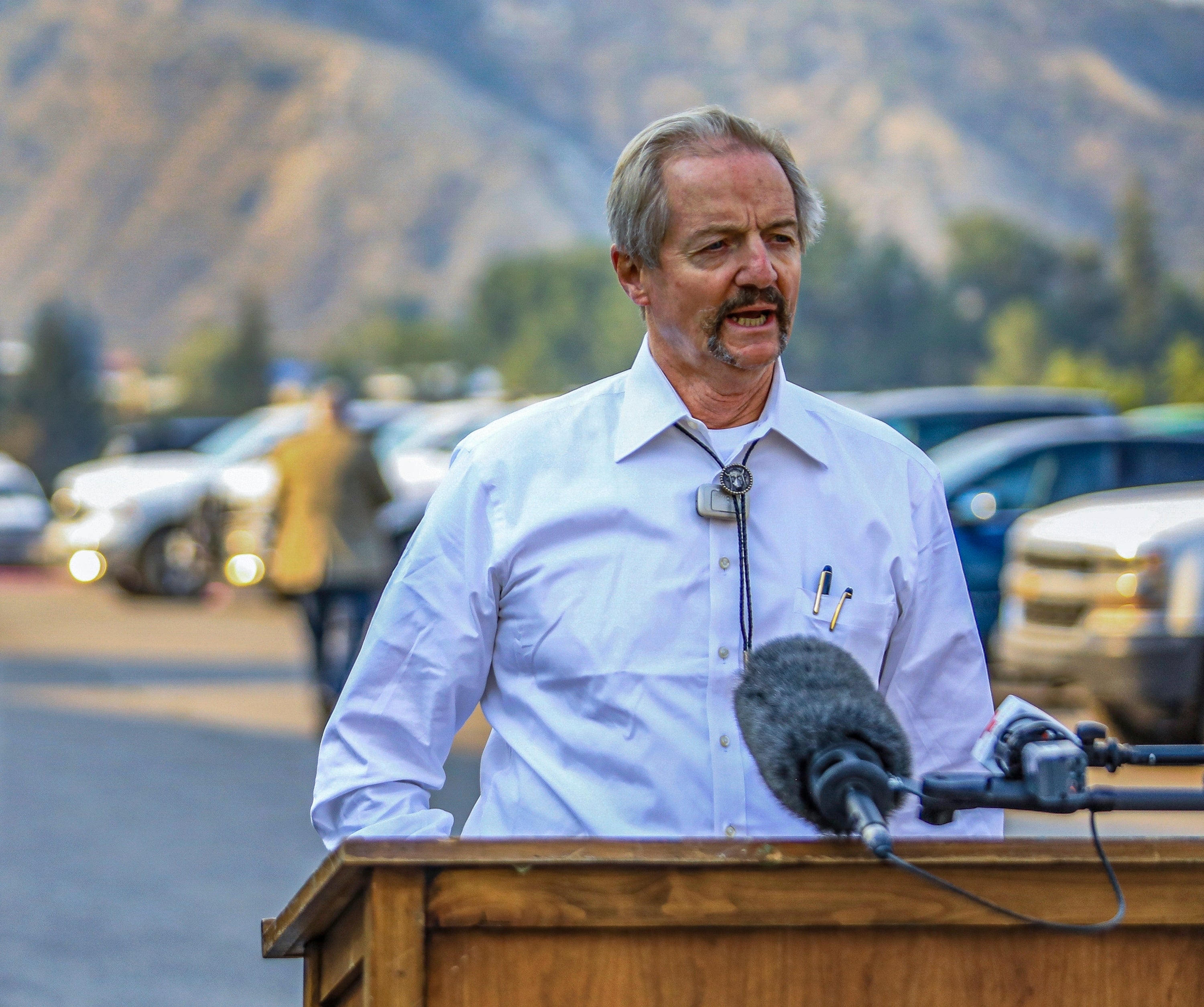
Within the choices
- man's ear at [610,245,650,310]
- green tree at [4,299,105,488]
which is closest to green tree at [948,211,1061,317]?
green tree at [4,299,105,488]

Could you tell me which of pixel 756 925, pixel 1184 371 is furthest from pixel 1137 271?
pixel 756 925

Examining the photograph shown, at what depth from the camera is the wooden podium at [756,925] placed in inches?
63.8

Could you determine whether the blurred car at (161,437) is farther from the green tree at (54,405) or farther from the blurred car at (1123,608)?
the green tree at (54,405)

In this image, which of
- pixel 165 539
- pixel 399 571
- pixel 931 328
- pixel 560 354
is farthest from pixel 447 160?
pixel 399 571

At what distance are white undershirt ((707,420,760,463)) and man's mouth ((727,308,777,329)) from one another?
0.14 meters

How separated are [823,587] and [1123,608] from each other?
6918mm

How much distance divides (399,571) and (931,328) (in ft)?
182

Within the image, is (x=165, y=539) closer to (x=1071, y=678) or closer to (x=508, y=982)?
(x=1071, y=678)

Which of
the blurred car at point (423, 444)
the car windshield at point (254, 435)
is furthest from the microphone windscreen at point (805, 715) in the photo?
the car windshield at point (254, 435)

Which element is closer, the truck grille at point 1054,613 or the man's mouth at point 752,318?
the man's mouth at point 752,318

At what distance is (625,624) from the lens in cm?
232

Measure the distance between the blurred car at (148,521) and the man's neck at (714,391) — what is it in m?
15.7

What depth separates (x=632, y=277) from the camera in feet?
8.57

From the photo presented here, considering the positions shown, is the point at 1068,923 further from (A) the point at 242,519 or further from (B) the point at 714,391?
(A) the point at 242,519
